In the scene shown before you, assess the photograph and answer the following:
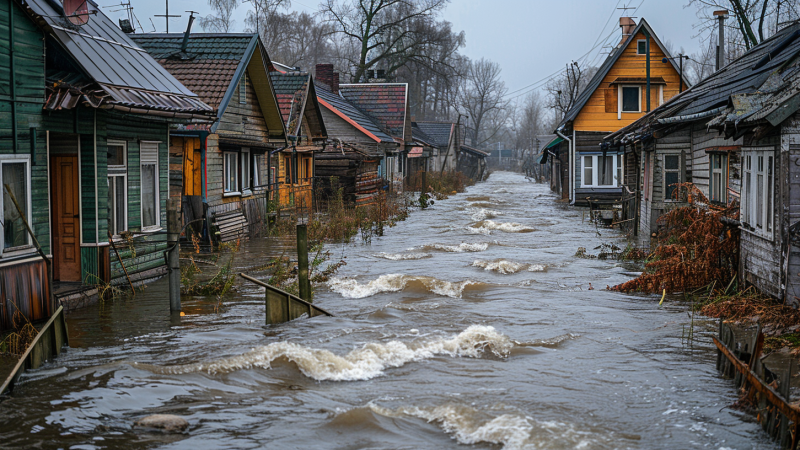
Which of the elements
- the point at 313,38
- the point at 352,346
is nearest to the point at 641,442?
the point at 352,346

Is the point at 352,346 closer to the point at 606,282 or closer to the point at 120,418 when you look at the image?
the point at 120,418

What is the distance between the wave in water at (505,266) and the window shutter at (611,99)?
59.9 feet

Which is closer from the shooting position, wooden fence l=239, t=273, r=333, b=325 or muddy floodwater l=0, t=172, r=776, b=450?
muddy floodwater l=0, t=172, r=776, b=450

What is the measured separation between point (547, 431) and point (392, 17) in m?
55.8

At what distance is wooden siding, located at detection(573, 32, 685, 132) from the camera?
32.8m

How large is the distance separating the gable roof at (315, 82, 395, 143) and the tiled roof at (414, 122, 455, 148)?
89.0ft

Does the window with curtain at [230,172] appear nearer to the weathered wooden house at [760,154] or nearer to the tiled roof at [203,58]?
the tiled roof at [203,58]

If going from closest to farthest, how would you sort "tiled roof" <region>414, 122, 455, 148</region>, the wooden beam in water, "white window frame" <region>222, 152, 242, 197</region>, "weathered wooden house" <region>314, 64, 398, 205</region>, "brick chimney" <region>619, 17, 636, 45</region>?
the wooden beam in water
"white window frame" <region>222, 152, 242, 197</region>
"weathered wooden house" <region>314, 64, 398, 205</region>
"brick chimney" <region>619, 17, 636, 45</region>
"tiled roof" <region>414, 122, 455, 148</region>

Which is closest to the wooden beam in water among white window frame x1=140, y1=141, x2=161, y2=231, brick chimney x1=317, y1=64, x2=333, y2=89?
white window frame x1=140, y1=141, x2=161, y2=231

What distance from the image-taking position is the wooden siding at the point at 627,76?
32844 millimetres

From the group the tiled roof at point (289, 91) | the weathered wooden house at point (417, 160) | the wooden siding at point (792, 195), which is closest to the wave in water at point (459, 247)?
the tiled roof at point (289, 91)

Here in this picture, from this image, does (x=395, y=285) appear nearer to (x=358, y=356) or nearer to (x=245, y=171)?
(x=358, y=356)

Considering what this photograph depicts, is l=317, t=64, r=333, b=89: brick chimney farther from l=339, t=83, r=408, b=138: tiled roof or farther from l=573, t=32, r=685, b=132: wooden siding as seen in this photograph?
l=573, t=32, r=685, b=132: wooden siding

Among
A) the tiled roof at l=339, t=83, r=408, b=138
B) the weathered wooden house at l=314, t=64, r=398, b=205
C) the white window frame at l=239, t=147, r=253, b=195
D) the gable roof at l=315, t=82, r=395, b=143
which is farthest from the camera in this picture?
the tiled roof at l=339, t=83, r=408, b=138
